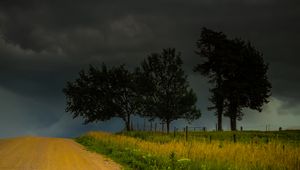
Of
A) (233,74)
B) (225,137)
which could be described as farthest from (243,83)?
(225,137)

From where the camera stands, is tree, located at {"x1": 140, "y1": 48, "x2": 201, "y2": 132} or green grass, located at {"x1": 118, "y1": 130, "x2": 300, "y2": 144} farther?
tree, located at {"x1": 140, "y1": 48, "x2": 201, "y2": 132}

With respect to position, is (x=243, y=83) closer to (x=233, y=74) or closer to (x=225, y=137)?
(x=233, y=74)

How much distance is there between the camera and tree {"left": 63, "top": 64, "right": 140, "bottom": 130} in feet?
302

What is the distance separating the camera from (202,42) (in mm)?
86375

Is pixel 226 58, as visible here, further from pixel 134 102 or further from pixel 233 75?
pixel 134 102

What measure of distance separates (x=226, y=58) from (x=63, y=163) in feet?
200

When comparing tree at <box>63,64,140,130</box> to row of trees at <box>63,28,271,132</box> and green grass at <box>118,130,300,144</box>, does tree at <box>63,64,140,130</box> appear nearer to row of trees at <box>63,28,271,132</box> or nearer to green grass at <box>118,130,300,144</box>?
row of trees at <box>63,28,271,132</box>

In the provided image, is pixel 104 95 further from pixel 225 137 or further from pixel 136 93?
pixel 225 137

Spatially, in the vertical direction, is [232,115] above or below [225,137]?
above

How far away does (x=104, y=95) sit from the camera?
9306 cm

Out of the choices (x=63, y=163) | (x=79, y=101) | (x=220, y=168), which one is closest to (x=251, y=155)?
(x=220, y=168)

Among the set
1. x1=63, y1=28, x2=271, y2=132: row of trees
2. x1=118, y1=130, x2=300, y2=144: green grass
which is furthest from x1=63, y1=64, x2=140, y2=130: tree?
x1=118, y1=130, x2=300, y2=144: green grass

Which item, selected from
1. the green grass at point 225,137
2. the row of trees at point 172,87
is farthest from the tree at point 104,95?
the green grass at point 225,137

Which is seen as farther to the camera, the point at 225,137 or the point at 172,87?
the point at 172,87
